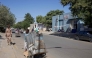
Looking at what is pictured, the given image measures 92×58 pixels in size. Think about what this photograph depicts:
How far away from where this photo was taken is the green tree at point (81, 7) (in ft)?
87.0

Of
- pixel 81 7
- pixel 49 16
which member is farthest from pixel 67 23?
pixel 81 7

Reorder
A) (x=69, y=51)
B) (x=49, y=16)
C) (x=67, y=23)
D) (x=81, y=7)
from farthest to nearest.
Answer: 1. (x=49, y=16)
2. (x=67, y=23)
3. (x=81, y=7)
4. (x=69, y=51)

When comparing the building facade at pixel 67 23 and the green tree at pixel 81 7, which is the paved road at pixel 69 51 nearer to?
the green tree at pixel 81 7

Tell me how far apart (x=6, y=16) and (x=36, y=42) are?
5140 centimetres

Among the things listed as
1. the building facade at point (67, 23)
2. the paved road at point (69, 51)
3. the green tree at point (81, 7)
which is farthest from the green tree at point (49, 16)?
the paved road at point (69, 51)

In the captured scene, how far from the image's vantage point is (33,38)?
10383 mm

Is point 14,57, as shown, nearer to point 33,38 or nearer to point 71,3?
point 33,38

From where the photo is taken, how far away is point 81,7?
27828mm

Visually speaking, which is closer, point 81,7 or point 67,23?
point 81,7

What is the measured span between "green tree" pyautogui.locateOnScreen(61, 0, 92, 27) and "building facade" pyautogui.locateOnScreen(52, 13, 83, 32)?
20.7m

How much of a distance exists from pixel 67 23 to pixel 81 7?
34.0m

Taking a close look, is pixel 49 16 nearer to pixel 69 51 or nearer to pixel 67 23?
pixel 67 23

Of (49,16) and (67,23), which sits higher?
(49,16)

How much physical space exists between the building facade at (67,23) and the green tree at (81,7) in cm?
2073
